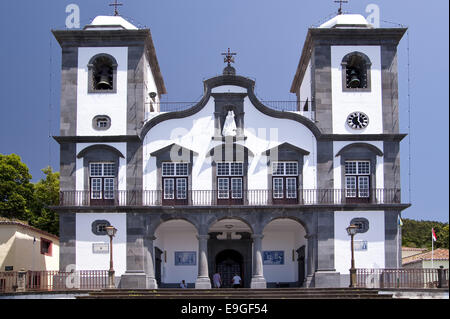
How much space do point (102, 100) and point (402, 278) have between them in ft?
47.3

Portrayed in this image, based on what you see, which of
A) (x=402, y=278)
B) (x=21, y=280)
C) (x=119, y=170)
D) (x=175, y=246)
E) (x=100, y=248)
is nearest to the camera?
(x=21, y=280)

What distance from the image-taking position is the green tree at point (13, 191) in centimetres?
4609

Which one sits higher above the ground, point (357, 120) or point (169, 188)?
point (357, 120)

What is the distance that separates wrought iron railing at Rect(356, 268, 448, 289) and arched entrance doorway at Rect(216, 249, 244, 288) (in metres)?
6.67

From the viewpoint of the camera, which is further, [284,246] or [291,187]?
[284,246]

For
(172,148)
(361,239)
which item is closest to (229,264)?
(172,148)

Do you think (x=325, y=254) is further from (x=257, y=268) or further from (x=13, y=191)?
(x=13, y=191)

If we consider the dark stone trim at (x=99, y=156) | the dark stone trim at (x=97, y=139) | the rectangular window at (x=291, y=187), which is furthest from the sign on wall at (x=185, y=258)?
the dark stone trim at (x=97, y=139)

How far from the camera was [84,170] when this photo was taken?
30812mm

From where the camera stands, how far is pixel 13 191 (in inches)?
1829

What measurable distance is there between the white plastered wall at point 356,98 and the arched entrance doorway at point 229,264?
771 centimetres

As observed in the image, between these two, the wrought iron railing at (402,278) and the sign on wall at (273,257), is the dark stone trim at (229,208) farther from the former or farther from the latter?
the sign on wall at (273,257)
